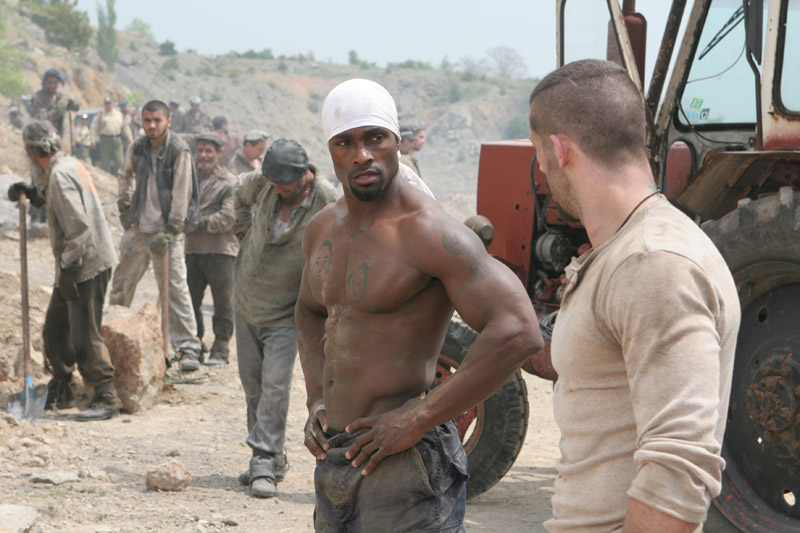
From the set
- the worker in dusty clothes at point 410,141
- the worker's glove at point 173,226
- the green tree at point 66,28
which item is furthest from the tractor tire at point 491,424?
the green tree at point 66,28

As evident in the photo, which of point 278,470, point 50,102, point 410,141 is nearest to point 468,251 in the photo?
point 278,470

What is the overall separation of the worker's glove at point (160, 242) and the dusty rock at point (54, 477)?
285cm

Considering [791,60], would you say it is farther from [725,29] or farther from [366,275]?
[366,275]

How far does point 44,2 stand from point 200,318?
37025 millimetres

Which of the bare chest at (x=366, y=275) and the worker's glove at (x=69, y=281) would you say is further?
the worker's glove at (x=69, y=281)

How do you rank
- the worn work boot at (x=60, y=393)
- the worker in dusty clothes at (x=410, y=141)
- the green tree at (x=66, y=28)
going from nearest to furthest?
the worn work boot at (x=60, y=393)
the worker in dusty clothes at (x=410, y=141)
the green tree at (x=66, y=28)

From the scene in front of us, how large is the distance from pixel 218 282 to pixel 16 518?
431 centimetres

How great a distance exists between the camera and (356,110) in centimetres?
272

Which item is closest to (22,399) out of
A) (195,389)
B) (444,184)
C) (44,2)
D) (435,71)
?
(195,389)

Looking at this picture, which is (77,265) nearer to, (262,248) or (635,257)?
(262,248)

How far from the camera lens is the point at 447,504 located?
261 cm

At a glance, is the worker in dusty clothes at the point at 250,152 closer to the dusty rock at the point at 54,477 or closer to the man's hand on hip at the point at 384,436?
the dusty rock at the point at 54,477

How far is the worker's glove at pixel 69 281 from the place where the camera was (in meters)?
6.45

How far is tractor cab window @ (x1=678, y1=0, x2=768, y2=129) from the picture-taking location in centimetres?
457
